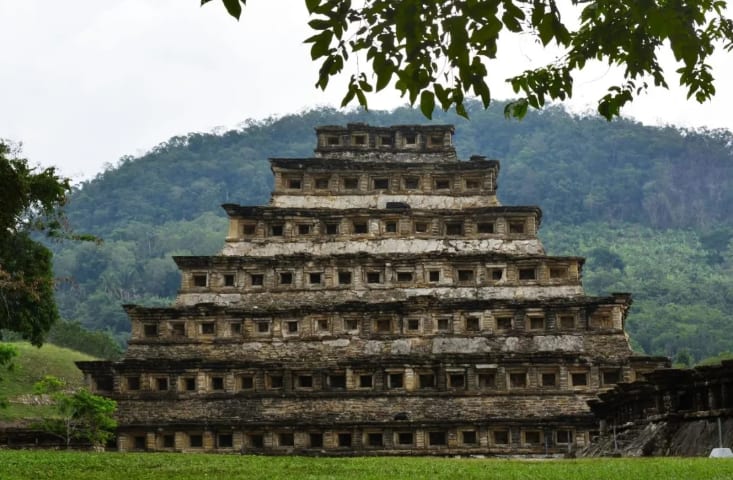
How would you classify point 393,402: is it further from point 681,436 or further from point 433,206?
point 681,436

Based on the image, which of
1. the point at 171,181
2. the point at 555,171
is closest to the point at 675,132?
the point at 555,171

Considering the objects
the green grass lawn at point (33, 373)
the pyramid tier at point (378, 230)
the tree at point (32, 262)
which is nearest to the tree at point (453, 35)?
the tree at point (32, 262)

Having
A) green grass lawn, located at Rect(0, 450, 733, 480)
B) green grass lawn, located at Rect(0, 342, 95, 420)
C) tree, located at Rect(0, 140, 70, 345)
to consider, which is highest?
tree, located at Rect(0, 140, 70, 345)

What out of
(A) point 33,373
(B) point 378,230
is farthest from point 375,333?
(A) point 33,373

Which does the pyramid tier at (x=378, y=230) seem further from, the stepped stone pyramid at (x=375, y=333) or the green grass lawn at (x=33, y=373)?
the green grass lawn at (x=33, y=373)

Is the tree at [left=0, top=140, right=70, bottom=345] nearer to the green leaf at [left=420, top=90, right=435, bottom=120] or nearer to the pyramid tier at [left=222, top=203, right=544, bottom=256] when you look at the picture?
the pyramid tier at [left=222, top=203, right=544, bottom=256]

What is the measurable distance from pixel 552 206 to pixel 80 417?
97.9 metres

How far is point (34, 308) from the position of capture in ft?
114

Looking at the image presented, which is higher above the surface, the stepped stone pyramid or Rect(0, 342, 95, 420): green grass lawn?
Result: the stepped stone pyramid

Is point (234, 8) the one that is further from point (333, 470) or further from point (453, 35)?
point (333, 470)

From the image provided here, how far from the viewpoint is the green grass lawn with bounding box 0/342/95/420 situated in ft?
162

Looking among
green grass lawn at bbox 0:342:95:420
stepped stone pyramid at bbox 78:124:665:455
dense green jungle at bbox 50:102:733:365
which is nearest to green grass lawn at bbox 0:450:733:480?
stepped stone pyramid at bbox 78:124:665:455

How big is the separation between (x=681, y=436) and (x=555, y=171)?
11400 cm

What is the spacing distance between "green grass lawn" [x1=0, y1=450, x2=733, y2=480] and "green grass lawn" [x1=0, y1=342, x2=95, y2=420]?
1107 inches
